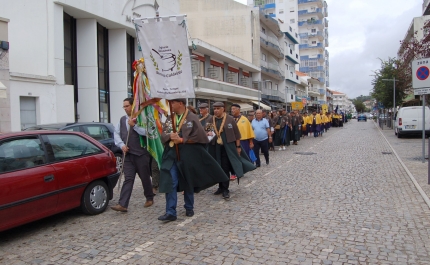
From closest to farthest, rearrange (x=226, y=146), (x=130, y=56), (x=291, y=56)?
1. (x=226, y=146)
2. (x=130, y=56)
3. (x=291, y=56)

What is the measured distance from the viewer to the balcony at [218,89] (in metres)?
30.9

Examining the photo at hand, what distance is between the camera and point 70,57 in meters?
22.3

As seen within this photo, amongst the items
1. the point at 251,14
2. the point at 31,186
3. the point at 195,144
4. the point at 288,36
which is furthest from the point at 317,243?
the point at 288,36

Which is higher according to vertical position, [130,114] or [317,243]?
[130,114]

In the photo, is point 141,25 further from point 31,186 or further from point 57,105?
point 57,105

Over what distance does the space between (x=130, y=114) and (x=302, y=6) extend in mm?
98541

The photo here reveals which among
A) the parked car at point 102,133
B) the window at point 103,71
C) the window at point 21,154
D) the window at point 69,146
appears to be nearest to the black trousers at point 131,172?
the window at point 69,146

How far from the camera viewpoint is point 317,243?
504 centimetres

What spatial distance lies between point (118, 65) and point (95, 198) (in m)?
19.5

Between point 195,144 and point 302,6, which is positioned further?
point 302,6

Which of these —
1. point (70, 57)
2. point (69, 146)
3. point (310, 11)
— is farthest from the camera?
point (310, 11)

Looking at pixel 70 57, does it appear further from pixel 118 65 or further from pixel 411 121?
pixel 411 121

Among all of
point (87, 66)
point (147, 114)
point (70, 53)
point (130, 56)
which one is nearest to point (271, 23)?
point (130, 56)

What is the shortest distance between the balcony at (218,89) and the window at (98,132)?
1840 centimetres
